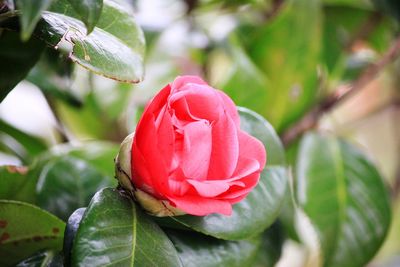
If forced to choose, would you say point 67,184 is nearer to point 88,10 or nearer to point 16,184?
point 16,184

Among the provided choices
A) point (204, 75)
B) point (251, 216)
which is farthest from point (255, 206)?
point (204, 75)

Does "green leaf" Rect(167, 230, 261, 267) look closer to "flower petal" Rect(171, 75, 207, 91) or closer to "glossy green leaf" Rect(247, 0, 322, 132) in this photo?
"flower petal" Rect(171, 75, 207, 91)

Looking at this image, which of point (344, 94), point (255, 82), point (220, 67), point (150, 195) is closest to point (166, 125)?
point (150, 195)

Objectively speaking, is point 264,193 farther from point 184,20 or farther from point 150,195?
point 184,20

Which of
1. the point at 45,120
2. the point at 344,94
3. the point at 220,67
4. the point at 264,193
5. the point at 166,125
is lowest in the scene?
the point at 220,67

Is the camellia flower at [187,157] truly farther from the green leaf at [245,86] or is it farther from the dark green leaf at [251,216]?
the green leaf at [245,86]
